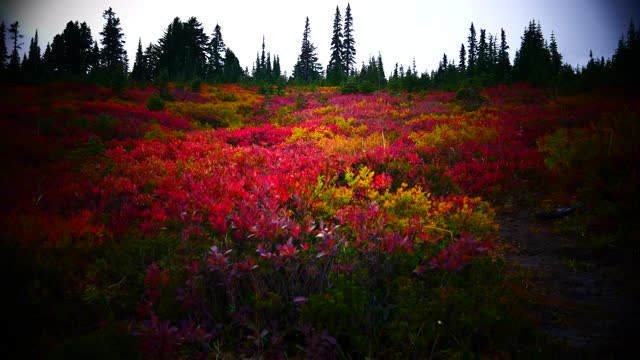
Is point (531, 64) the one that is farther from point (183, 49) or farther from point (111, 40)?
point (111, 40)

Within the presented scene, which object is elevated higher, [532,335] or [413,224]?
[413,224]

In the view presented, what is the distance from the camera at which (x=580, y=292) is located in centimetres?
359

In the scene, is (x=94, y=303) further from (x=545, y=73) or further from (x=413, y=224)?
(x=545, y=73)

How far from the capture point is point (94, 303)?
118 inches

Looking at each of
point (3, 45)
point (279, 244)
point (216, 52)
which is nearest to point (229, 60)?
point (216, 52)

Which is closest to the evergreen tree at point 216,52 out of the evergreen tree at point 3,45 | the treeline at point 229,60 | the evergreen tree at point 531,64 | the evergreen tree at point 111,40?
the treeline at point 229,60

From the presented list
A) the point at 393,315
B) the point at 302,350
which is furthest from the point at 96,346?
the point at 393,315

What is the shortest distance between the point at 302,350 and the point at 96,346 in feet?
5.16

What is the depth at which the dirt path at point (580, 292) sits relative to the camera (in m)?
2.66

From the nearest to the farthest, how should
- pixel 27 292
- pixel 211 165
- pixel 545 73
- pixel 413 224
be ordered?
pixel 27 292, pixel 413 224, pixel 211 165, pixel 545 73

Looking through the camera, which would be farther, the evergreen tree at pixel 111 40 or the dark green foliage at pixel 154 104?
the evergreen tree at pixel 111 40

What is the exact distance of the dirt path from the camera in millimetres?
2658

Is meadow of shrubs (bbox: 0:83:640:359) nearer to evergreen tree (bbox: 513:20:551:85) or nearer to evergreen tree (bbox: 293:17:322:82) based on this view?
evergreen tree (bbox: 513:20:551:85)

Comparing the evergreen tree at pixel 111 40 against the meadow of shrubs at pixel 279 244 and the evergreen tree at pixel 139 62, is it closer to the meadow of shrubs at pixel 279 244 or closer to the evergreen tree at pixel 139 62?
the evergreen tree at pixel 139 62
